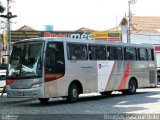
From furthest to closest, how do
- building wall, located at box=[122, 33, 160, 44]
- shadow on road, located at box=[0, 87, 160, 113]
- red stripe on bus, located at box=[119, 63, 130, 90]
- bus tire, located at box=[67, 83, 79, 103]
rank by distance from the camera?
building wall, located at box=[122, 33, 160, 44]
red stripe on bus, located at box=[119, 63, 130, 90]
bus tire, located at box=[67, 83, 79, 103]
shadow on road, located at box=[0, 87, 160, 113]

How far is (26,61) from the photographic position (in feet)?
65.2

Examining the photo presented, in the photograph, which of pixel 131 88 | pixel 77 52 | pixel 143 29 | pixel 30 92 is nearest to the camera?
pixel 30 92

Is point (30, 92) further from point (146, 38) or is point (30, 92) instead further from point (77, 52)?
point (146, 38)

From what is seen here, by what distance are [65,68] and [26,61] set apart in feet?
5.72

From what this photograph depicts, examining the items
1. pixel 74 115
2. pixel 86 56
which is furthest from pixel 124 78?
pixel 74 115

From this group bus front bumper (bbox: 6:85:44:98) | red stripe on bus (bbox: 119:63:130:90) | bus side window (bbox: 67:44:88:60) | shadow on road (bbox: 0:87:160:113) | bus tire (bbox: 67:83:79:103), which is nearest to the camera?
shadow on road (bbox: 0:87:160:113)

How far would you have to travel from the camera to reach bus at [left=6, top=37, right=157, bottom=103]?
1948 centimetres

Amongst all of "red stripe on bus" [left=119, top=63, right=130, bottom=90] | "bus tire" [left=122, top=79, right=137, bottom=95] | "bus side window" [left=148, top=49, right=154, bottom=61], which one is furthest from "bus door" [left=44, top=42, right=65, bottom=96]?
"bus side window" [left=148, top=49, right=154, bottom=61]

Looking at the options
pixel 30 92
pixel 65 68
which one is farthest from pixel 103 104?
pixel 30 92

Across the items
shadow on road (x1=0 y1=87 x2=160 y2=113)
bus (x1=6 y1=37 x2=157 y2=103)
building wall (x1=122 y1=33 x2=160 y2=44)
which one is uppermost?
building wall (x1=122 y1=33 x2=160 y2=44)

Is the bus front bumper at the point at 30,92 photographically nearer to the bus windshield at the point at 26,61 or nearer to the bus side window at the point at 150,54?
the bus windshield at the point at 26,61

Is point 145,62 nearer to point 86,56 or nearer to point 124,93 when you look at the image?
point 124,93

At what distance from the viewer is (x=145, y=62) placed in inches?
1086

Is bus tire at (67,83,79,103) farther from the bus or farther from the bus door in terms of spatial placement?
the bus door
